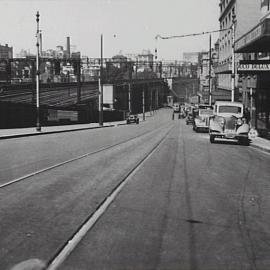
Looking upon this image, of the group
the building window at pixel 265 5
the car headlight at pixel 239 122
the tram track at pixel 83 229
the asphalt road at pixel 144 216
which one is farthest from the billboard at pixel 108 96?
the tram track at pixel 83 229

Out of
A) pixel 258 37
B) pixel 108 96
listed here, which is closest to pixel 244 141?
pixel 258 37

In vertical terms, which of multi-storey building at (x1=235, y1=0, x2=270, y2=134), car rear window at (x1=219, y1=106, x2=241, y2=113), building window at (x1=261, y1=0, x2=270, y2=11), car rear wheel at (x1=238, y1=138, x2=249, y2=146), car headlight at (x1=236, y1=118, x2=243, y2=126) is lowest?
car rear wheel at (x1=238, y1=138, x2=249, y2=146)

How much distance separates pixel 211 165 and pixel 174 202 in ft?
20.2

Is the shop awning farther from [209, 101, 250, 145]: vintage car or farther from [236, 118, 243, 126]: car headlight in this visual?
[209, 101, 250, 145]: vintage car

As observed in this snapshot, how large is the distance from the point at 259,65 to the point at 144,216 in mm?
20641

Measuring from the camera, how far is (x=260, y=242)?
645 cm

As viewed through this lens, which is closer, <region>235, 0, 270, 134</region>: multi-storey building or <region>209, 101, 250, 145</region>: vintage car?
<region>235, 0, 270, 134</region>: multi-storey building

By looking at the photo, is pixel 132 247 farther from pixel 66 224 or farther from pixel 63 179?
pixel 63 179

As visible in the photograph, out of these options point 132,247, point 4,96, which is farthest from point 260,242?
point 4,96

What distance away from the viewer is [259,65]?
86.5 ft

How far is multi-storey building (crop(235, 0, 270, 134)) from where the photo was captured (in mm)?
23984

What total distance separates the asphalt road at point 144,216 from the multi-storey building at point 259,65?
11758 mm

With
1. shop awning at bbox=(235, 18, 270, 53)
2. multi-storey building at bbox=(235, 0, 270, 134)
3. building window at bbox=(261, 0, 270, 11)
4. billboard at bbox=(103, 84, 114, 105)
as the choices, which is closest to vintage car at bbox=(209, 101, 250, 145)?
multi-storey building at bbox=(235, 0, 270, 134)

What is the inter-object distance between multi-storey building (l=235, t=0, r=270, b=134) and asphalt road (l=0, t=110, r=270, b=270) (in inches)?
463
